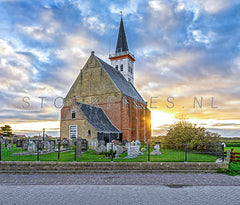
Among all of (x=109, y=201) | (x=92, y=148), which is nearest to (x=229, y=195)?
(x=109, y=201)

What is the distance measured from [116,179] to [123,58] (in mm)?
45369

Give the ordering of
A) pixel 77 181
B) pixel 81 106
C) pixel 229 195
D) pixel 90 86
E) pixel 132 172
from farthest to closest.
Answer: pixel 90 86
pixel 81 106
pixel 132 172
pixel 77 181
pixel 229 195

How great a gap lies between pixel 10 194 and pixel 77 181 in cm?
315

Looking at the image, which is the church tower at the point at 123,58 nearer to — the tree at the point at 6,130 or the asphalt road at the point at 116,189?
the tree at the point at 6,130

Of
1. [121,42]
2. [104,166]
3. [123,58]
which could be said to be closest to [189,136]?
[104,166]

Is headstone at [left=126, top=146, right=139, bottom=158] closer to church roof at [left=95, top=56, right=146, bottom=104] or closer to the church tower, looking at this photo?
church roof at [left=95, top=56, right=146, bottom=104]

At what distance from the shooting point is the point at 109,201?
709cm

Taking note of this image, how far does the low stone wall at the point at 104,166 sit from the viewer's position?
12.5 meters

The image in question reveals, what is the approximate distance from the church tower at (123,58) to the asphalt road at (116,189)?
42.8 metres

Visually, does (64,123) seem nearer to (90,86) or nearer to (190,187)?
(90,86)

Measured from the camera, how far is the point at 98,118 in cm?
3328

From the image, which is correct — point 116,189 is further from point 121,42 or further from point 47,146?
point 121,42

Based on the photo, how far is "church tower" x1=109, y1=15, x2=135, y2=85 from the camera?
5278 centimetres

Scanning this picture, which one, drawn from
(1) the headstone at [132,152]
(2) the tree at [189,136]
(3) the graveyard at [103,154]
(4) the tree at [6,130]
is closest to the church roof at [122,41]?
(2) the tree at [189,136]
